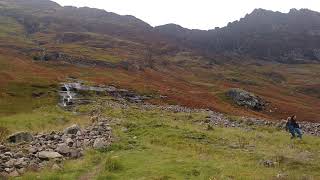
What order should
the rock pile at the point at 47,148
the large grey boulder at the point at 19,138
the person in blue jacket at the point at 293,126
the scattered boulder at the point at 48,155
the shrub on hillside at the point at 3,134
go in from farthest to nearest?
the person in blue jacket at the point at 293,126 < the shrub on hillside at the point at 3,134 < the large grey boulder at the point at 19,138 < the scattered boulder at the point at 48,155 < the rock pile at the point at 47,148

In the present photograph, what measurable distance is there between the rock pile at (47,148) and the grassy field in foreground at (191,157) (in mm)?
836

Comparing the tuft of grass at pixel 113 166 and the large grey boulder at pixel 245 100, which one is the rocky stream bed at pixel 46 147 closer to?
the tuft of grass at pixel 113 166

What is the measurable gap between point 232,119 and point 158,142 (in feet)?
88.3

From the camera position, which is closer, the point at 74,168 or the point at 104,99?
the point at 74,168

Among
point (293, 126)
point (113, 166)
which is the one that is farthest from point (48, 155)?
point (293, 126)

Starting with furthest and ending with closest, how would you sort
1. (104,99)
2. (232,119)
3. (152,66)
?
1. (152,66)
2. (104,99)
3. (232,119)

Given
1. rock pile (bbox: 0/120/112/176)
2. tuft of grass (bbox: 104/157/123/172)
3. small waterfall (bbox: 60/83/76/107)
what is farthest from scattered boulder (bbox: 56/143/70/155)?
small waterfall (bbox: 60/83/76/107)

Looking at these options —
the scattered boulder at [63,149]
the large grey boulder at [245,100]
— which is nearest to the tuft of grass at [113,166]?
the scattered boulder at [63,149]

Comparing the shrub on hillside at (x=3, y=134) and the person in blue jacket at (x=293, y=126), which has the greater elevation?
the person in blue jacket at (x=293, y=126)

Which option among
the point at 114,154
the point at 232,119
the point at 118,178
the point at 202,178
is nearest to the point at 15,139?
the point at 114,154

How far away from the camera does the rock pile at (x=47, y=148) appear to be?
79.9 ft

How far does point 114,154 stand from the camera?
29.3 meters

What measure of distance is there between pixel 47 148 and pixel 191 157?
8.30 m

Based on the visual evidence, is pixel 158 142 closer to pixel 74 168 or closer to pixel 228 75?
pixel 74 168
